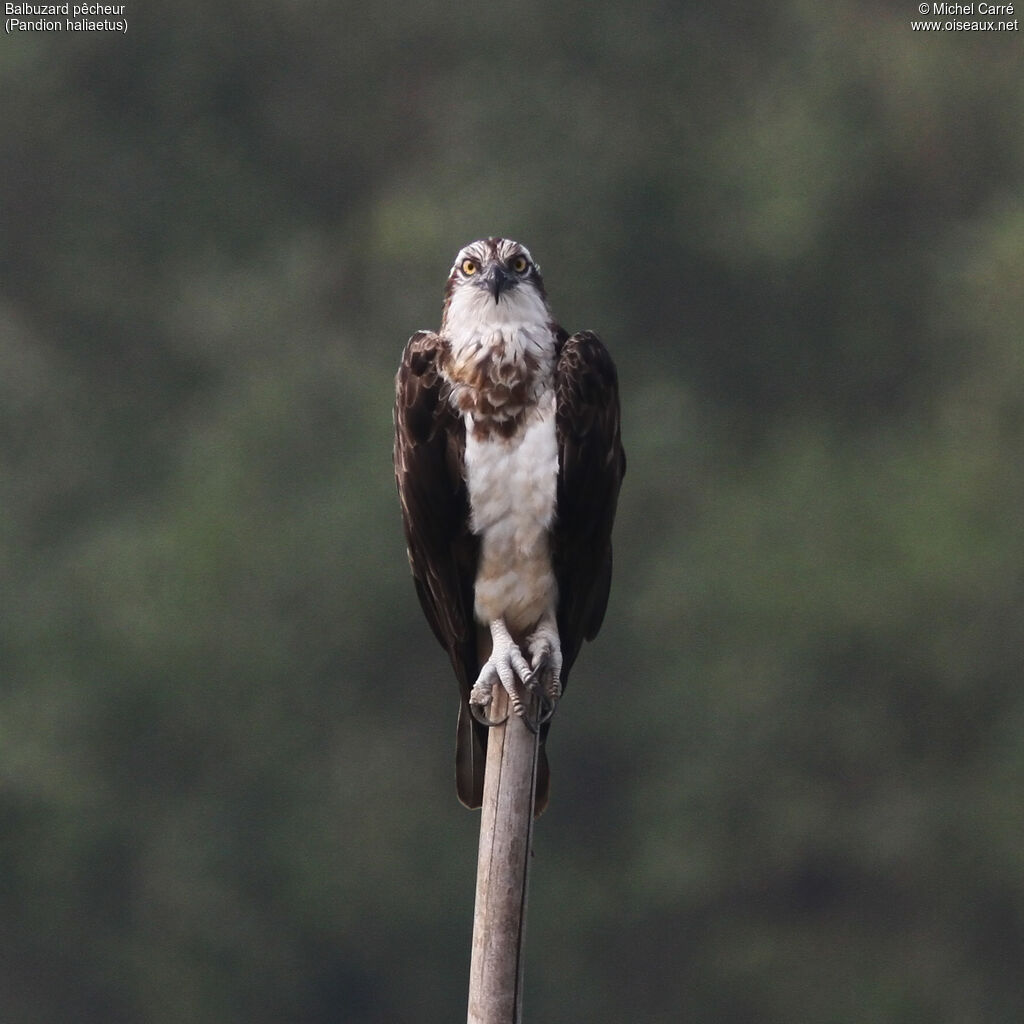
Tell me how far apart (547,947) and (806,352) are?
6.69m

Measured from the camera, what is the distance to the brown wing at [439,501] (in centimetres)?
425

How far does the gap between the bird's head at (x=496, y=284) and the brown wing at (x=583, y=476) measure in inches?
5.1

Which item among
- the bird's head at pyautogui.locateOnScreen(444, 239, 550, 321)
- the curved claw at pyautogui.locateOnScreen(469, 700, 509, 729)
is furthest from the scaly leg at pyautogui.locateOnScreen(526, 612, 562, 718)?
the bird's head at pyautogui.locateOnScreen(444, 239, 550, 321)

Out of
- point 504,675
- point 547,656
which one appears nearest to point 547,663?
point 547,656

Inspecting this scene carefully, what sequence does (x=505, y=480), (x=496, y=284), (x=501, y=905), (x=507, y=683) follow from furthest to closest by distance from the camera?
1. (x=496, y=284)
2. (x=505, y=480)
3. (x=507, y=683)
4. (x=501, y=905)

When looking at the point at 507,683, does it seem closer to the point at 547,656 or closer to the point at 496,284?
the point at 547,656

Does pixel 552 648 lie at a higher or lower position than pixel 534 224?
lower

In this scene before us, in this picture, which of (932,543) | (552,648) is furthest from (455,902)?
(552,648)

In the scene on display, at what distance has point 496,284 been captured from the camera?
4363mm

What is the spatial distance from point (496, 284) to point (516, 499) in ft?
1.68

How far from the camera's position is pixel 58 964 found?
49.9ft

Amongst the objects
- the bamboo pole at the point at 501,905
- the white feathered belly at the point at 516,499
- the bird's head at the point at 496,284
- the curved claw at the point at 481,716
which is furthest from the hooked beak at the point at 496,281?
the bamboo pole at the point at 501,905

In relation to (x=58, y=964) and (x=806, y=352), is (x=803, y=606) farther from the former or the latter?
(x=58, y=964)

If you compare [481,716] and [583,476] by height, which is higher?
[583,476]
